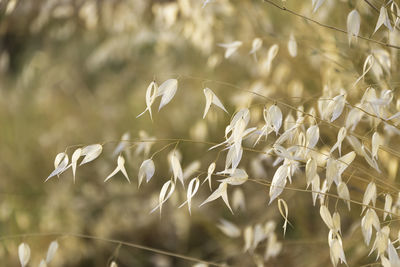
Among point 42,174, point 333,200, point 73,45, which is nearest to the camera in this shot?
point 333,200

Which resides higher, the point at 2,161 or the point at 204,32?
the point at 204,32

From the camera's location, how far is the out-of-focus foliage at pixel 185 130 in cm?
106

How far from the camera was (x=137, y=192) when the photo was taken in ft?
6.16

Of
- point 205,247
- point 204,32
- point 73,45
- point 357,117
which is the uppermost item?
point 357,117

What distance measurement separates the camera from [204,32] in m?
1.39

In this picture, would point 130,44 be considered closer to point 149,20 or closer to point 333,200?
point 149,20

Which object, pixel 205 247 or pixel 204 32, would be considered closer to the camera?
pixel 204 32

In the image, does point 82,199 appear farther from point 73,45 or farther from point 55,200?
point 73,45

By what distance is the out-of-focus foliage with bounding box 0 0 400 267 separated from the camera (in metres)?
1.06

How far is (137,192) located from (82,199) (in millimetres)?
221

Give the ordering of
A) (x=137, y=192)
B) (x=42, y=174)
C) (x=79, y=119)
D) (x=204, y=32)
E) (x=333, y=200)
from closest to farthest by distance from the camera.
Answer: (x=204, y=32) < (x=333, y=200) < (x=137, y=192) < (x=42, y=174) < (x=79, y=119)

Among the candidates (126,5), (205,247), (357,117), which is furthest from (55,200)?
(357,117)

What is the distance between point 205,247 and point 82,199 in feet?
1.59

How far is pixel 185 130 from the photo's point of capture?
6.82 ft
